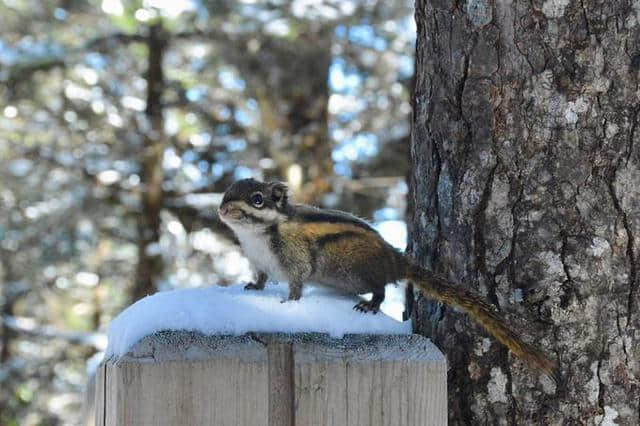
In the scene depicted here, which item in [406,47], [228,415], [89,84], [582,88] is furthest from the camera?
[89,84]

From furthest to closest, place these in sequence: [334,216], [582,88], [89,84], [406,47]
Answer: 1. [89,84]
2. [406,47]
3. [334,216]
4. [582,88]

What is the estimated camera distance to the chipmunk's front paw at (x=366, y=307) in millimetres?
1905

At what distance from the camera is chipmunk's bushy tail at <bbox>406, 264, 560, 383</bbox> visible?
1.72 meters

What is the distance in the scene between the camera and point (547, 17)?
1952 millimetres

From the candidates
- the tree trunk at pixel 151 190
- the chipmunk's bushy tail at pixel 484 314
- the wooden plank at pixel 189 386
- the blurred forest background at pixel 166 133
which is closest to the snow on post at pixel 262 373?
the wooden plank at pixel 189 386

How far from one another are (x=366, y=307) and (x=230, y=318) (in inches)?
18.0

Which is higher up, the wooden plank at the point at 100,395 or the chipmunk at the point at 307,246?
the chipmunk at the point at 307,246

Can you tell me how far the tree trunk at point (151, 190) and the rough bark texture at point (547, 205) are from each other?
7217 millimetres

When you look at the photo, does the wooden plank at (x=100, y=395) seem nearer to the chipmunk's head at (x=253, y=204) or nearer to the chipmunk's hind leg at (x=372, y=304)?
the chipmunk's hind leg at (x=372, y=304)

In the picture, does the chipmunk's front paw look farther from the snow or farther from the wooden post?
the wooden post

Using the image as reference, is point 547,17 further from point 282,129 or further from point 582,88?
point 282,129

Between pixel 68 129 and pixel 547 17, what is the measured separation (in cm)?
830

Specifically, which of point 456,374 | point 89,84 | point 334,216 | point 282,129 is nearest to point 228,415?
point 456,374

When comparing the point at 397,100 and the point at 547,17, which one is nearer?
the point at 547,17
